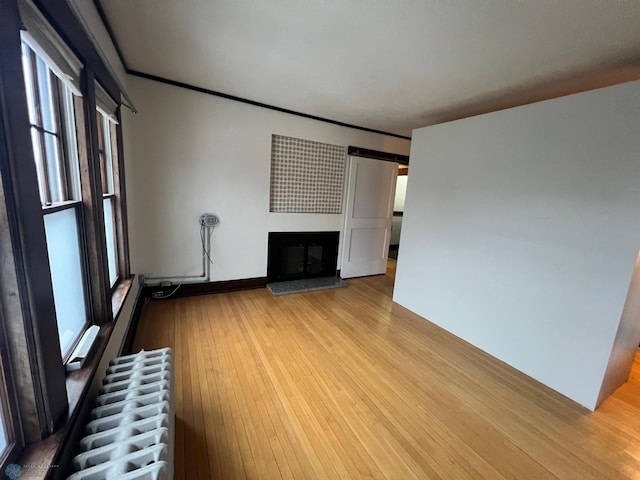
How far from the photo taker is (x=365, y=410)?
1.76 m

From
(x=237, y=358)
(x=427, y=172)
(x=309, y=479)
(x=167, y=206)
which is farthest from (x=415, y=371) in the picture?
(x=167, y=206)

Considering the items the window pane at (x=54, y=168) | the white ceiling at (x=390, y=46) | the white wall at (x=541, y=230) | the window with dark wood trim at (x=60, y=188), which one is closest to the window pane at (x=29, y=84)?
the window with dark wood trim at (x=60, y=188)

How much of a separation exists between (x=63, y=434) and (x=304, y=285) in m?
3.08

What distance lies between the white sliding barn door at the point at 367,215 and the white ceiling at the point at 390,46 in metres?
1.51

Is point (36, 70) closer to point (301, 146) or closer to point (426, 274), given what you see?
point (301, 146)

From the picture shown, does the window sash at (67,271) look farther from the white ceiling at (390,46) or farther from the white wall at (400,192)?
the white wall at (400,192)

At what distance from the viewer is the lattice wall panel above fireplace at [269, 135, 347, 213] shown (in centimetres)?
361

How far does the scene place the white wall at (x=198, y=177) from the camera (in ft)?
9.26

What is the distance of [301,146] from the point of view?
3709 mm

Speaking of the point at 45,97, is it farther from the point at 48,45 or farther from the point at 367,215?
the point at 367,215

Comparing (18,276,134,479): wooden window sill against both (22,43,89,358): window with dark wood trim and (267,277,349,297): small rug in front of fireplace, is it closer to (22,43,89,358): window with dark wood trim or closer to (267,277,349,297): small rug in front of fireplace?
(22,43,89,358): window with dark wood trim

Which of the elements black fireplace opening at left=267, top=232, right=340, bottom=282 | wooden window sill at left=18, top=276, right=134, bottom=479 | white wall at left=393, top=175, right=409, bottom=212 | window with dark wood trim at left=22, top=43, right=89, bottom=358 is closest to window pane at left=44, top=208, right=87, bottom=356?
window with dark wood trim at left=22, top=43, right=89, bottom=358

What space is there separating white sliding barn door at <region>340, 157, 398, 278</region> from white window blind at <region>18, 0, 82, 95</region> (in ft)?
11.1

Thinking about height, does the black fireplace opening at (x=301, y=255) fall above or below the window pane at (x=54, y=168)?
below
